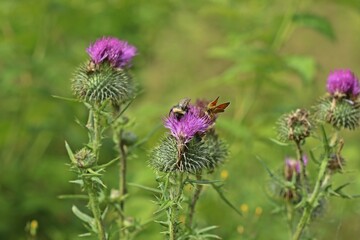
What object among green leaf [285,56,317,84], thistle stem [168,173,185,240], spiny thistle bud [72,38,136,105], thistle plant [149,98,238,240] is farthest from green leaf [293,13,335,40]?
thistle stem [168,173,185,240]

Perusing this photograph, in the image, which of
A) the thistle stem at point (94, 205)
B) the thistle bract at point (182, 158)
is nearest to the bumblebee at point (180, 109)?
the thistle bract at point (182, 158)

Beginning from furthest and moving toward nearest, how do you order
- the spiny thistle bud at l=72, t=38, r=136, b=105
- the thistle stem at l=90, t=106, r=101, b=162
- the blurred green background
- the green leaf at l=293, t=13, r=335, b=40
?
the green leaf at l=293, t=13, r=335, b=40 < the blurred green background < the spiny thistle bud at l=72, t=38, r=136, b=105 < the thistle stem at l=90, t=106, r=101, b=162

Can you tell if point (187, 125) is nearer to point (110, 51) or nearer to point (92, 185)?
point (92, 185)

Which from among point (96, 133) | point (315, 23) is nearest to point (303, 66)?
point (315, 23)

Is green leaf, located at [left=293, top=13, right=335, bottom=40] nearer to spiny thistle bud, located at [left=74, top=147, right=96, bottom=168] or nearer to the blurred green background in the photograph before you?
the blurred green background

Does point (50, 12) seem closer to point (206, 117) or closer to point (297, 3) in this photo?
point (297, 3)

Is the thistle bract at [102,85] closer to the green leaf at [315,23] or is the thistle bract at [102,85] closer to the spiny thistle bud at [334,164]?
the spiny thistle bud at [334,164]
